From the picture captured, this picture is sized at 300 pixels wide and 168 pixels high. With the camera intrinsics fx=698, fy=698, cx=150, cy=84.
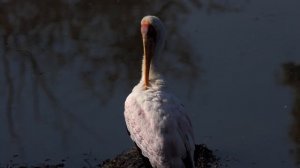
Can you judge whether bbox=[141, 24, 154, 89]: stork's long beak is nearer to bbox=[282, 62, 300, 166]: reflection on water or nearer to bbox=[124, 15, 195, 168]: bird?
bbox=[124, 15, 195, 168]: bird

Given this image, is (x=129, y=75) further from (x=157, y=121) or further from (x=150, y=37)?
(x=157, y=121)

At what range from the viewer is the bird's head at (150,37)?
4348mm

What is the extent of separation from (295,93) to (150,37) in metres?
1.92

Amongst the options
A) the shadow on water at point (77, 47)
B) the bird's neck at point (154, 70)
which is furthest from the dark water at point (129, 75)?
the bird's neck at point (154, 70)

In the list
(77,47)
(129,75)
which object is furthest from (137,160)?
(77,47)

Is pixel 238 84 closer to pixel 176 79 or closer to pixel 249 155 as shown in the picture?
pixel 176 79

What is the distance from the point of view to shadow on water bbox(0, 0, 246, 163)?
6.03m

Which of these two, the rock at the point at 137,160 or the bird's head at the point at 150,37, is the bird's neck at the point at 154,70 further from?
the rock at the point at 137,160

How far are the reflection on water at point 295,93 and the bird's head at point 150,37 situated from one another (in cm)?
136

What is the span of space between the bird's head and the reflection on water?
136cm

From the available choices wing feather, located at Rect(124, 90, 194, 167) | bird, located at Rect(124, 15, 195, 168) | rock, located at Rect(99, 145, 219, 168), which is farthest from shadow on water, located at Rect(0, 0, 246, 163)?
wing feather, located at Rect(124, 90, 194, 167)

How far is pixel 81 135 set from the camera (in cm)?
548

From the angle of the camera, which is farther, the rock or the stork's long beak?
the rock

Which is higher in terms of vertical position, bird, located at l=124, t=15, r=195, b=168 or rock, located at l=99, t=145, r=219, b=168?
bird, located at l=124, t=15, r=195, b=168
